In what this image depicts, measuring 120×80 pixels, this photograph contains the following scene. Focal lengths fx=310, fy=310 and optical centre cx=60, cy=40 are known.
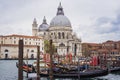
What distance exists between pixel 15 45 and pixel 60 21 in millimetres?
12048

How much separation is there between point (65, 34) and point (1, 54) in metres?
15.3

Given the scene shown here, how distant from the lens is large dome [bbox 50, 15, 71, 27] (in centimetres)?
6419

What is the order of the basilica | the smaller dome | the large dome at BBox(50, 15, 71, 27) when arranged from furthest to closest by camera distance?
1. the smaller dome
2. the large dome at BBox(50, 15, 71, 27)
3. the basilica

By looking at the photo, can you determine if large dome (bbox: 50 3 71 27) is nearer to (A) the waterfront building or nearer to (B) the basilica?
(B) the basilica

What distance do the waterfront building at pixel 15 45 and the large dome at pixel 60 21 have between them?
4236 millimetres

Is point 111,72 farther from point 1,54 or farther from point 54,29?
point 54,29

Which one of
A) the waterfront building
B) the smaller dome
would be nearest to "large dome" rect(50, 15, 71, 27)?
the waterfront building

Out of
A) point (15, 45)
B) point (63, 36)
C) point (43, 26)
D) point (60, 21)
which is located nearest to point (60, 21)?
point (60, 21)

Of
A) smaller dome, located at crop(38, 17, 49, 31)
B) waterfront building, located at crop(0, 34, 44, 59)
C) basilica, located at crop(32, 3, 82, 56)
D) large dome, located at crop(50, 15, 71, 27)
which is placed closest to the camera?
waterfront building, located at crop(0, 34, 44, 59)

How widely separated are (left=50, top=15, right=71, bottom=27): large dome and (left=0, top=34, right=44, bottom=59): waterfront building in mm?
4236

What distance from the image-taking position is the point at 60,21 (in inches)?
2537

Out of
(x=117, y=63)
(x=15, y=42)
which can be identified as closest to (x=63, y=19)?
(x=15, y=42)

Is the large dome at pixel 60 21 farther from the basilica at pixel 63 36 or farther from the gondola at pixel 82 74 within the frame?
the gondola at pixel 82 74

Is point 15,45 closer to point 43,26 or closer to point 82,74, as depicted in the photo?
point 43,26
